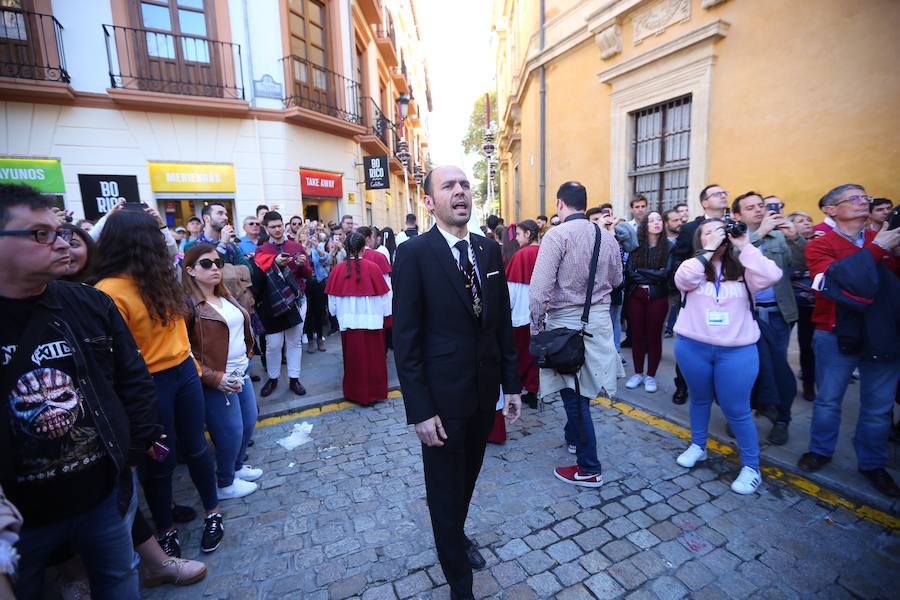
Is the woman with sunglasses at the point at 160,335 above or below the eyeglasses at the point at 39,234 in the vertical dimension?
below

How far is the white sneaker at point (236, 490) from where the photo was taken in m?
3.24

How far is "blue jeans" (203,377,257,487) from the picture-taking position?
2.99 metres

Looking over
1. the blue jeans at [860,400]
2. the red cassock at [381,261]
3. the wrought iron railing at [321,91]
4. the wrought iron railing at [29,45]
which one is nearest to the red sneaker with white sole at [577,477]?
the blue jeans at [860,400]

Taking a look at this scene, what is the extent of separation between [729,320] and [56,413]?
A: 3.79 m

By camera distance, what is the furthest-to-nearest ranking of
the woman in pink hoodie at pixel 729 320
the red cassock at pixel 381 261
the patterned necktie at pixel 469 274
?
1. the red cassock at pixel 381 261
2. the woman in pink hoodie at pixel 729 320
3. the patterned necktie at pixel 469 274

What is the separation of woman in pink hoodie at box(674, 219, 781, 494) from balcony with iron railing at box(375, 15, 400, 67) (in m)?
19.1

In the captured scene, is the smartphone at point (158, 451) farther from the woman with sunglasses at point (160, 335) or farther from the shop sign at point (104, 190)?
the shop sign at point (104, 190)

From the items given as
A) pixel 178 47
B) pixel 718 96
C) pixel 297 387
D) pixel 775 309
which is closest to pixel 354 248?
pixel 297 387

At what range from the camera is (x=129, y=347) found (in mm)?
1965

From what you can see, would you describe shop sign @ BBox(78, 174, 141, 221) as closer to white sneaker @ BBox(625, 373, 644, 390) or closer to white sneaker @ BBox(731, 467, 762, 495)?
white sneaker @ BBox(625, 373, 644, 390)

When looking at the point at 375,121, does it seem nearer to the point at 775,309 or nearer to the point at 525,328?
the point at 525,328

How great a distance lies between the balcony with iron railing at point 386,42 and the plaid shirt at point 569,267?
18625 millimetres

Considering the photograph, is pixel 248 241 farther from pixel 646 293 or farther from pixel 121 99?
pixel 121 99

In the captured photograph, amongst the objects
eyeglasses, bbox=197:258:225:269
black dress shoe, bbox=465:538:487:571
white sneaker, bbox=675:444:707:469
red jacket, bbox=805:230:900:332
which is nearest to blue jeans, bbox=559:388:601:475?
white sneaker, bbox=675:444:707:469
